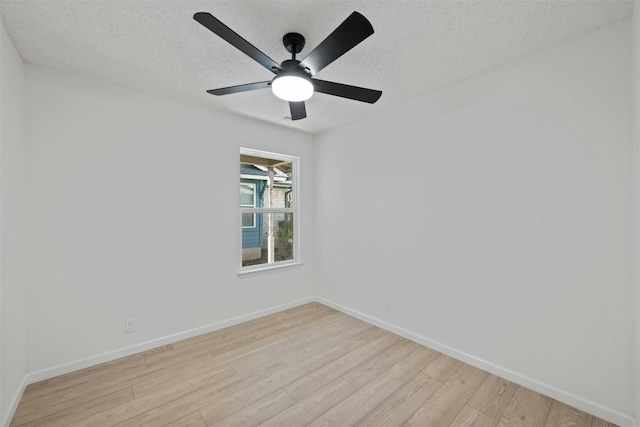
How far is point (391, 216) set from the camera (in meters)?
3.05

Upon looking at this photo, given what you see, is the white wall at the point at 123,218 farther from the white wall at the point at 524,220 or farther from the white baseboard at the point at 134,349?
the white wall at the point at 524,220

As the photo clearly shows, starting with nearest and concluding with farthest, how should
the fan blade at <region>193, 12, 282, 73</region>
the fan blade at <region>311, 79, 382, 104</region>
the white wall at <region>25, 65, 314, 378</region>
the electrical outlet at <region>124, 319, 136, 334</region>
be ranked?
the fan blade at <region>193, 12, 282, 73</region> < the fan blade at <region>311, 79, 382, 104</region> < the white wall at <region>25, 65, 314, 378</region> < the electrical outlet at <region>124, 319, 136, 334</region>

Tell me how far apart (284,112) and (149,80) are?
4.35 ft

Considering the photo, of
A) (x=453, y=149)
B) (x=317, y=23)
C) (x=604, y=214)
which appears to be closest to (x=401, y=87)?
(x=453, y=149)

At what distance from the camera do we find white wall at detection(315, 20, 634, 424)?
1.74 m

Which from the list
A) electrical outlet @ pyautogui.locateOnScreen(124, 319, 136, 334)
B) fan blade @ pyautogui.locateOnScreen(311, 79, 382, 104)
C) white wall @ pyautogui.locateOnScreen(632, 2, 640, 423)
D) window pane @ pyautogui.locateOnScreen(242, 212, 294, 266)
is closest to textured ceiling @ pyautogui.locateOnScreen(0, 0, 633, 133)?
white wall @ pyautogui.locateOnScreen(632, 2, 640, 423)

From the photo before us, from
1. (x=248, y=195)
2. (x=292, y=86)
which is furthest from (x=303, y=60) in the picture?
(x=248, y=195)

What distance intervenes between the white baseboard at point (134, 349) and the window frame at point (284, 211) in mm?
528

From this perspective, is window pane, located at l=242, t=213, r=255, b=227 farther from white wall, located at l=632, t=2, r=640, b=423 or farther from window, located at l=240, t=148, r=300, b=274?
white wall, located at l=632, t=2, r=640, b=423

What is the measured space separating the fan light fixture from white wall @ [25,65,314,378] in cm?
158

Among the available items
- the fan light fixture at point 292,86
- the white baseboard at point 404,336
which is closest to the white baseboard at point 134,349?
the white baseboard at point 404,336

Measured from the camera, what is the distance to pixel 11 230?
1838mm

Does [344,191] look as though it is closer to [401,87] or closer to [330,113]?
[330,113]

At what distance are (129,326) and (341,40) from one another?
297 centimetres
